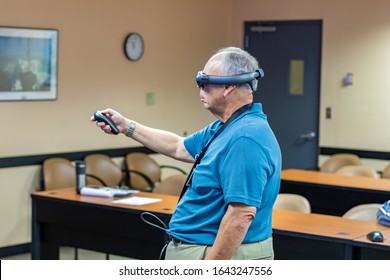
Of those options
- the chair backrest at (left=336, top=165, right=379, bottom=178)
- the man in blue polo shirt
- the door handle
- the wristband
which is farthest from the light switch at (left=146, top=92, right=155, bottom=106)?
the man in blue polo shirt

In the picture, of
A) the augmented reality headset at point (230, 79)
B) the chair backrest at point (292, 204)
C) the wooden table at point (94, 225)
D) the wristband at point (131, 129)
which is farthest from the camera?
the chair backrest at point (292, 204)

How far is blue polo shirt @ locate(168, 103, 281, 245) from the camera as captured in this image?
276 centimetres

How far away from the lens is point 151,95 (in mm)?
9016

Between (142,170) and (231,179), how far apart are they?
5969 millimetres

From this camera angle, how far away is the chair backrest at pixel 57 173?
761 cm

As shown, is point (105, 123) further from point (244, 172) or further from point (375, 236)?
point (375, 236)

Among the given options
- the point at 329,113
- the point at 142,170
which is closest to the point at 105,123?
the point at 142,170

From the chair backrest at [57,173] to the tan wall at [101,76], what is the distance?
14cm

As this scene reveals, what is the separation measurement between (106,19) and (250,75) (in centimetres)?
571

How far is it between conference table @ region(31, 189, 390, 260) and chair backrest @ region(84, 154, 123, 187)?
179 cm

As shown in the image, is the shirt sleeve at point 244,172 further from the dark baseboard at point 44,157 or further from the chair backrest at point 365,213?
the dark baseboard at point 44,157

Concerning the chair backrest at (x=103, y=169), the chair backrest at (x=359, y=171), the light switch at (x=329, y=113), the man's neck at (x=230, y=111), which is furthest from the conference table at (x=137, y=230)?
the light switch at (x=329, y=113)
